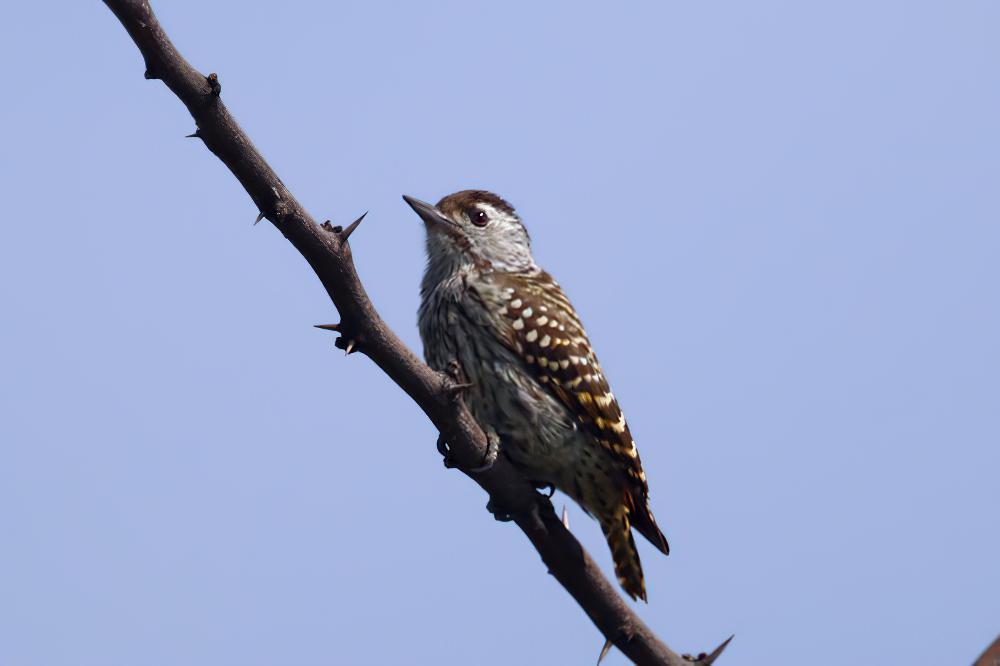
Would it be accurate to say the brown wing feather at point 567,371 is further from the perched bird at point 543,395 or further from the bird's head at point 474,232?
the bird's head at point 474,232

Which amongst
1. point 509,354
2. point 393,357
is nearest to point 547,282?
point 509,354

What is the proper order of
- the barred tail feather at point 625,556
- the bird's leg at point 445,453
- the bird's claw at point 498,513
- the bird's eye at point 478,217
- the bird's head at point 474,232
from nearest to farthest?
the bird's leg at point 445,453 → the bird's claw at point 498,513 → the barred tail feather at point 625,556 → the bird's head at point 474,232 → the bird's eye at point 478,217

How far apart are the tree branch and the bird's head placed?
2414mm

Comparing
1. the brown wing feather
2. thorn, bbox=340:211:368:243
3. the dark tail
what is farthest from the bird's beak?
thorn, bbox=340:211:368:243

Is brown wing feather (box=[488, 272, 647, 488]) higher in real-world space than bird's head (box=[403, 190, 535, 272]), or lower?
lower

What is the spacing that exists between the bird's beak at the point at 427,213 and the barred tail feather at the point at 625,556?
2.41 m

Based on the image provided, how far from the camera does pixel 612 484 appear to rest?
7.48m

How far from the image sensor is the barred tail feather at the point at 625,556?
7.56m

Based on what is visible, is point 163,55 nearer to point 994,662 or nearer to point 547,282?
point 994,662

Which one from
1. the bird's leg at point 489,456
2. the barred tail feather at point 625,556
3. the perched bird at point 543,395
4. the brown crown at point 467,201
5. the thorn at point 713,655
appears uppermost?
the brown crown at point 467,201

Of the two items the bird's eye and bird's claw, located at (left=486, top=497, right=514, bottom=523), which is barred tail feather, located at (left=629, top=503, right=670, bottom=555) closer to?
bird's claw, located at (left=486, top=497, right=514, bottom=523)

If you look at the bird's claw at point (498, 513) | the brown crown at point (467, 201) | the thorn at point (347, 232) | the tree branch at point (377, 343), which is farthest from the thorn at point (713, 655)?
the brown crown at point (467, 201)

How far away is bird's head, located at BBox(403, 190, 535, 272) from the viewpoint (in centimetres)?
835

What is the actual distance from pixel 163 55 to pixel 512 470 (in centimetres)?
279
